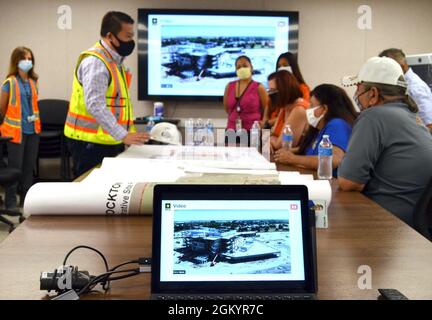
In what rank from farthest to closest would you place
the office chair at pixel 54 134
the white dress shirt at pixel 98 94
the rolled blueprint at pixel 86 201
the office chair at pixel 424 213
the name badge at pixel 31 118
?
the office chair at pixel 54 134 < the name badge at pixel 31 118 < the white dress shirt at pixel 98 94 < the office chair at pixel 424 213 < the rolled blueprint at pixel 86 201

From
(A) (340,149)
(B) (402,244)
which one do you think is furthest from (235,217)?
(A) (340,149)

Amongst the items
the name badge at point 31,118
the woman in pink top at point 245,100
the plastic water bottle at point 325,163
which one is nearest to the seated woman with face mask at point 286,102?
the plastic water bottle at point 325,163

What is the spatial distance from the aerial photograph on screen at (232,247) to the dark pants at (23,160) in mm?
4074

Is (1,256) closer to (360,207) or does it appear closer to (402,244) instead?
(402,244)

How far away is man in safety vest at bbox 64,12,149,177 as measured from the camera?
122 inches

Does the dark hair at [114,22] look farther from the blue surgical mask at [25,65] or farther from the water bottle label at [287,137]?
the blue surgical mask at [25,65]

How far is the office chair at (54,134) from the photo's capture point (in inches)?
234

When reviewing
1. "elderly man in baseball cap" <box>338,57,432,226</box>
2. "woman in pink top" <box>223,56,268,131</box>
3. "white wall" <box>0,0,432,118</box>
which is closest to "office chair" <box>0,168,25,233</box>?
"woman in pink top" <box>223,56,268,131</box>

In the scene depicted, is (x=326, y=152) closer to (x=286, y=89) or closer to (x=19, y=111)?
(x=286, y=89)

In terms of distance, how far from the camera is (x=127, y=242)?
4.89 ft

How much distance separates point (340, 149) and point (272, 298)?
1920 millimetres

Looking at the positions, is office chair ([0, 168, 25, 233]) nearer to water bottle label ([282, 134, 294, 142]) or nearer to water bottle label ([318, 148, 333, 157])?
water bottle label ([282, 134, 294, 142])

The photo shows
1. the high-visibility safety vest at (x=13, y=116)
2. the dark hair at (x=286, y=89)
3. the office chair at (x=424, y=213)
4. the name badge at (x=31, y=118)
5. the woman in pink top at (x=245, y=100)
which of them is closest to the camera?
the office chair at (x=424, y=213)
